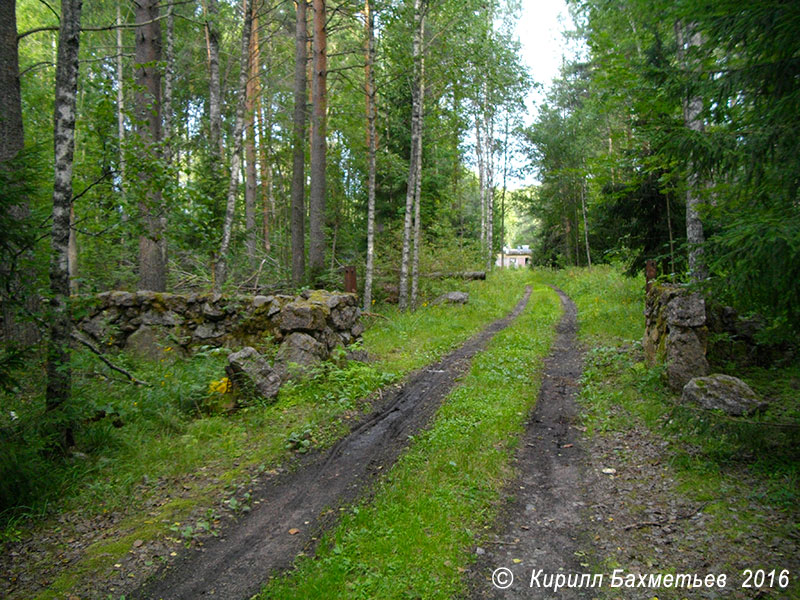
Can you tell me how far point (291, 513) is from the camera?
4.37m

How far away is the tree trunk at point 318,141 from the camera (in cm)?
1321

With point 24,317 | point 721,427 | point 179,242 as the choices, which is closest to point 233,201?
point 179,242

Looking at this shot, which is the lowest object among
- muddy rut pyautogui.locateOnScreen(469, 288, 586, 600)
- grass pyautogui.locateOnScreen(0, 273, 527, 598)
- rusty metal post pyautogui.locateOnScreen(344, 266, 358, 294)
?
muddy rut pyautogui.locateOnScreen(469, 288, 586, 600)

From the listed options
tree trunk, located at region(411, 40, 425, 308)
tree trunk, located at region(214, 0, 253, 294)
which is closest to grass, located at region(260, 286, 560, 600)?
tree trunk, located at region(214, 0, 253, 294)

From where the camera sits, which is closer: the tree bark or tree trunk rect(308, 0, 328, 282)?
the tree bark

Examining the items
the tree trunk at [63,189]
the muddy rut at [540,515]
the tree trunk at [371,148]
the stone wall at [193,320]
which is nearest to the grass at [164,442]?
the tree trunk at [63,189]

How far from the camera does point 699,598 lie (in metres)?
3.14

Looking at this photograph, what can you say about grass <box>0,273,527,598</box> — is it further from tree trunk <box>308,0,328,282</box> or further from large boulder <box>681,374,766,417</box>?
tree trunk <box>308,0,328,282</box>

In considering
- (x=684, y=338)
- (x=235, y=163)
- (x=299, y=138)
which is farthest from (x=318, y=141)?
(x=684, y=338)

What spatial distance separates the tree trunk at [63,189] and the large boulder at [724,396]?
23.5ft

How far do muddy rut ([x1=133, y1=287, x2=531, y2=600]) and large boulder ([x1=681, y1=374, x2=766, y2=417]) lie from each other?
3475 mm

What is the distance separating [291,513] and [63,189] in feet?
13.7

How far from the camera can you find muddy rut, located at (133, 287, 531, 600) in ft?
11.3

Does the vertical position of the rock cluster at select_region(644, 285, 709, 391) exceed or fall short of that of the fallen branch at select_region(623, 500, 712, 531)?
it exceeds it
